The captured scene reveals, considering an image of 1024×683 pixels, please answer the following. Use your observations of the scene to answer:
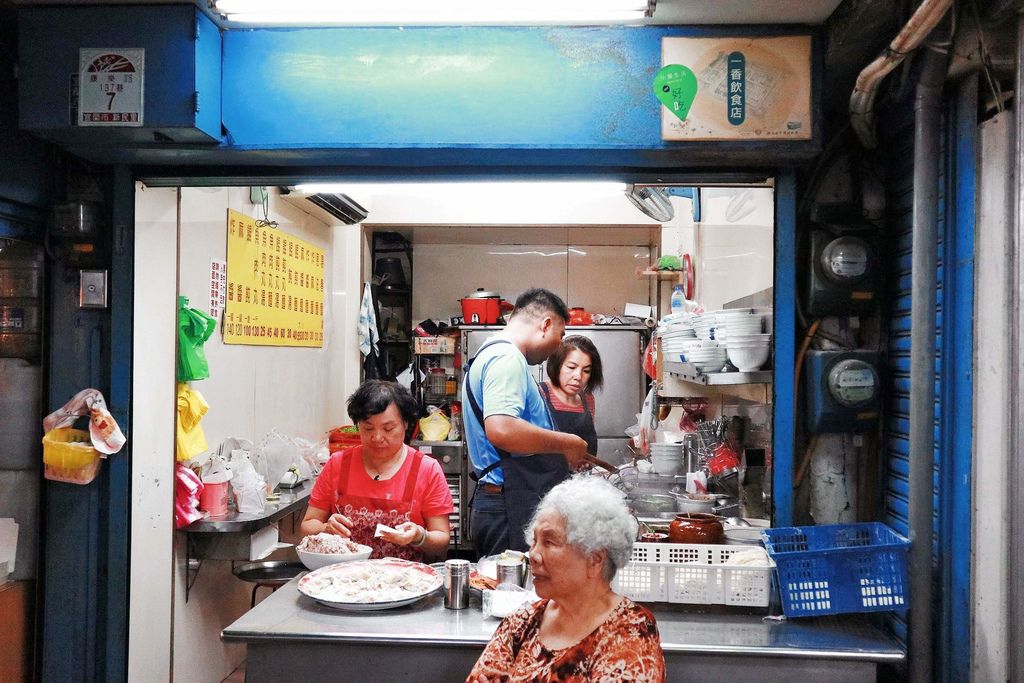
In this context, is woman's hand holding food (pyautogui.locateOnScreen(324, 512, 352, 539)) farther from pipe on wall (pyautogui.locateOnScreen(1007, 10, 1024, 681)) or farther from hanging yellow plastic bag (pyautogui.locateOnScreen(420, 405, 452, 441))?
hanging yellow plastic bag (pyautogui.locateOnScreen(420, 405, 452, 441))

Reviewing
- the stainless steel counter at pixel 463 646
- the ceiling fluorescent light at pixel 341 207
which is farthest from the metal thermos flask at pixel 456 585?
the ceiling fluorescent light at pixel 341 207

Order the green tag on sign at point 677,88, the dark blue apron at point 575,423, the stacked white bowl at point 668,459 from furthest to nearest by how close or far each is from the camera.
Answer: the dark blue apron at point 575,423, the stacked white bowl at point 668,459, the green tag on sign at point 677,88

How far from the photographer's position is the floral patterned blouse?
183 cm

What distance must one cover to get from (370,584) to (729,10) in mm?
2241

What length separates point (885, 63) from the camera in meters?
2.23

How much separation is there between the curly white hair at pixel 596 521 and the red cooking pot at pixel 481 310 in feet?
15.0

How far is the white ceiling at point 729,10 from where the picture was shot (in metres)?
2.35

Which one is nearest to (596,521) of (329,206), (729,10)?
(729,10)

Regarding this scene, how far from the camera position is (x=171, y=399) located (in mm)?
3334

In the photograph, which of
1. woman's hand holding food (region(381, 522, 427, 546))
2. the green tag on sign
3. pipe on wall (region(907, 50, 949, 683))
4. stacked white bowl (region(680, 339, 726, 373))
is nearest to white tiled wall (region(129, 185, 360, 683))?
woman's hand holding food (region(381, 522, 427, 546))

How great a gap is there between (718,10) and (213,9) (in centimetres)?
164

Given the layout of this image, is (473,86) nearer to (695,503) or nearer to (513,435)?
(513,435)

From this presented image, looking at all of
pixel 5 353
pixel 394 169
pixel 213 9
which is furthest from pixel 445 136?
pixel 5 353

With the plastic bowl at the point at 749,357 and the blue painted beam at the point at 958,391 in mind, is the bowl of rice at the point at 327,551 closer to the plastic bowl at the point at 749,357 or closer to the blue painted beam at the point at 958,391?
the plastic bowl at the point at 749,357
